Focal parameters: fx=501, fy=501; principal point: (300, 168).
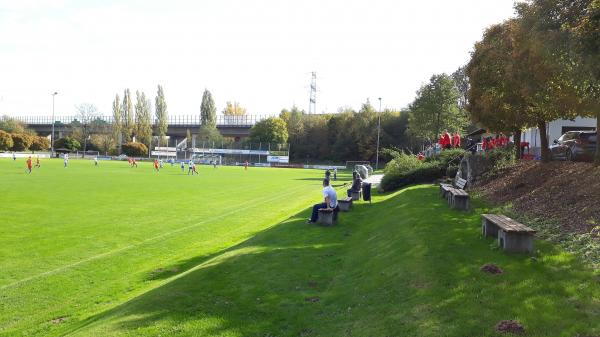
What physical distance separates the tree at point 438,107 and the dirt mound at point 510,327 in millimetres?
58823

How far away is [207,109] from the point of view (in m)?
143

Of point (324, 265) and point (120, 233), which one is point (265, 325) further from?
point (120, 233)

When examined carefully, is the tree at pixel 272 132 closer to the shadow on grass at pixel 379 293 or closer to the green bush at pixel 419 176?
the green bush at pixel 419 176

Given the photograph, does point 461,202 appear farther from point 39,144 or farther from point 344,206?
point 39,144

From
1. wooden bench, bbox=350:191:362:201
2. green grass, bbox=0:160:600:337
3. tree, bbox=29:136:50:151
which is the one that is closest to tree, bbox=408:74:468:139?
wooden bench, bbox=350:191:362:201

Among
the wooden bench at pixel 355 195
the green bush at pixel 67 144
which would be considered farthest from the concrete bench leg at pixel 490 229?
the green bush at pixel 67 144

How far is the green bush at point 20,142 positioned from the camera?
114812 millimetres

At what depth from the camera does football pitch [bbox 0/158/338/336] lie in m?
10.7

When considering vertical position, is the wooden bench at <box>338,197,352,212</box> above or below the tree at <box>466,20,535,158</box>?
below

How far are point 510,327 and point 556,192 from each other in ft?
30.0

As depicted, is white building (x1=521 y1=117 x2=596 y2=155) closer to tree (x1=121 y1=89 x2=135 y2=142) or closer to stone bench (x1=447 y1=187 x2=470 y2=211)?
stone bench (x1=447 y1=187 x2=470 y2=211)

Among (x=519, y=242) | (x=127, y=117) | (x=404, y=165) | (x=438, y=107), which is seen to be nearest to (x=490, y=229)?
(x=519, y=242)

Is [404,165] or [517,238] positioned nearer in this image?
[517,238]

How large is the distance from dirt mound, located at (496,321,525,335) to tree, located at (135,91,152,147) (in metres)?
137
